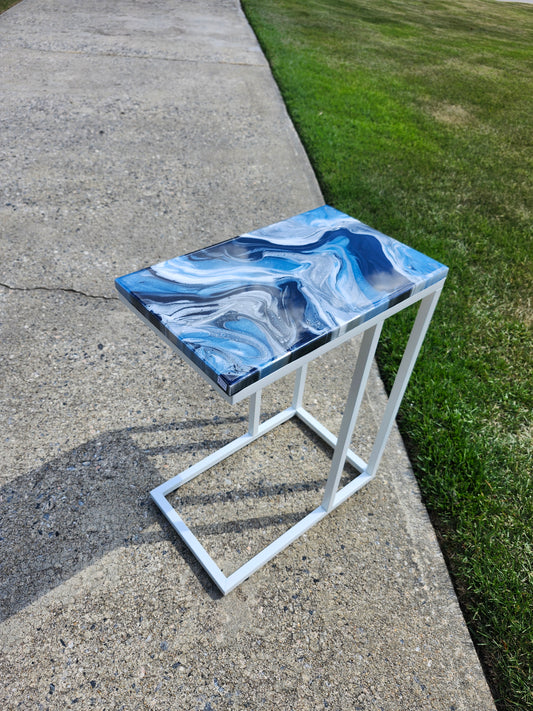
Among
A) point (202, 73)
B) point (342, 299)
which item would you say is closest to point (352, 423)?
point (342, 299)

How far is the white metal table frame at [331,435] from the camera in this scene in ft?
5.84

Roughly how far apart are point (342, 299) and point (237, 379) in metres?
0.49

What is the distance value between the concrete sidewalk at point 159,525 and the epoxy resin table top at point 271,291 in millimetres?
1106

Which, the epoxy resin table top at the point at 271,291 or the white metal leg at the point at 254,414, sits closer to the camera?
the epoxy resin table top at the point at 271,291

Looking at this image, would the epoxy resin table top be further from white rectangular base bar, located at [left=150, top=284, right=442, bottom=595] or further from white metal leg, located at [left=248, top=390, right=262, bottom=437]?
white metal leg, located at [left=248, top=390, right=262, bottom=437]

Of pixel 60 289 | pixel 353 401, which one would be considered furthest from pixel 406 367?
pixel 60 289

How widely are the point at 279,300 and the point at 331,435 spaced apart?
4.02 feet

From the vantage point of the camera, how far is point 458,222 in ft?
15.1

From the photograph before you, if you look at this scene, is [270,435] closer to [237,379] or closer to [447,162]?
[237,379]

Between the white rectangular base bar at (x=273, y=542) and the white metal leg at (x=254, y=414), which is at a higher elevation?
the white metal leg at (x=254, y=414)

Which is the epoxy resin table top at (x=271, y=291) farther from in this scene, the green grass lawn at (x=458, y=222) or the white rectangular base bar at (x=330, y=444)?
the green grass lawn at (x=458, y=222)

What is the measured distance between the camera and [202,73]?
7.17 metres

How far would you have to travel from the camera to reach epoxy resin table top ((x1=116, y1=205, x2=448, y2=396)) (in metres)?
1.40

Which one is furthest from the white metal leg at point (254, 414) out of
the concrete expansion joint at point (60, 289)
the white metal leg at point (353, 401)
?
the concrete expansion joint at point (60, 289)
